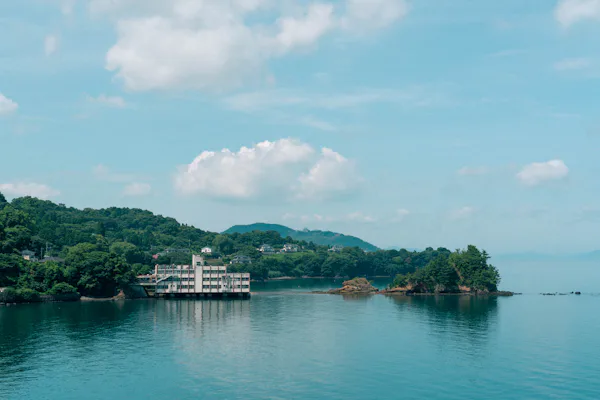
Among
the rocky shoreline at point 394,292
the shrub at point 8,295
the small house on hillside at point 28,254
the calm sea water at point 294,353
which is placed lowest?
the calm sea water at point 294,353

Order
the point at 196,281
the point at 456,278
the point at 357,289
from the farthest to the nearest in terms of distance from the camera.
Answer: the point at 357,289 → the point at 456,278 → the point at 196,281

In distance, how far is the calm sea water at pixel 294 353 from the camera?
64062 mm

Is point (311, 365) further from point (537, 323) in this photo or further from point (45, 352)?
point (537, 323)

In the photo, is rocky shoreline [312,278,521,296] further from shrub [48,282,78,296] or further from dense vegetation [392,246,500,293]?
shrub [48,282,78,296]

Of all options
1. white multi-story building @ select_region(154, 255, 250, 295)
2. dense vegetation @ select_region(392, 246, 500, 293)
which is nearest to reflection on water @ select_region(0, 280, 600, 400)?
white multi-story building @ select_region(154, 255, 250, 295)

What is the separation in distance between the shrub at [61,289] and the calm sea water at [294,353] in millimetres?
7564

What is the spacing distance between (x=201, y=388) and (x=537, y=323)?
278ft

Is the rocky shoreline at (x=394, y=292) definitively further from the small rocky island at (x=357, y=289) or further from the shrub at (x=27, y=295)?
the shrub at (x=27, y=295)

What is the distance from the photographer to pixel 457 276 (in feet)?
617

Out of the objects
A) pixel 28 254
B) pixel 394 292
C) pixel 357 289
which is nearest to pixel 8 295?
pixel 28 254

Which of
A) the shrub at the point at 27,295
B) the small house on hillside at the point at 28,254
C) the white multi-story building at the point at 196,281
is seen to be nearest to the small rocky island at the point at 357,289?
the white multi-story building at the point at 196,281

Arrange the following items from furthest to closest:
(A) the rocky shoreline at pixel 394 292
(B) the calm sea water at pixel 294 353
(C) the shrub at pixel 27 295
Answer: (A) the rocky shoreline at pixel 394 292, (C) the shrub at pixel 27 295, (B) the calm sea water at pixel 294 353

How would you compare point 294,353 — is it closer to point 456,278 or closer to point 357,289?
point 357,289

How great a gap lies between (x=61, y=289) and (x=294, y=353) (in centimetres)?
9298
